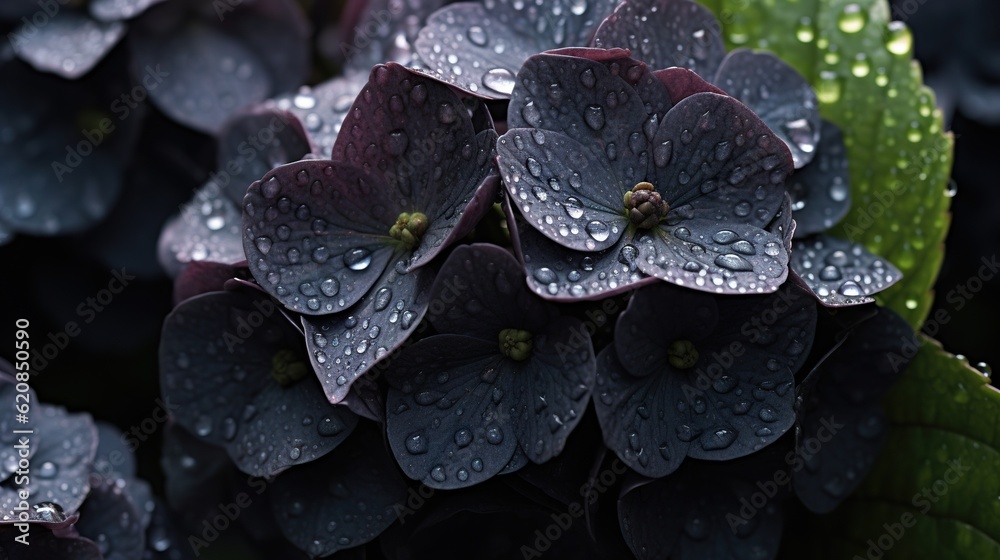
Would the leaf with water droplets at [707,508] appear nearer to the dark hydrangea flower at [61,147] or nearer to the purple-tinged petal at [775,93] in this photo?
the purple-tinged petal at [775,93]

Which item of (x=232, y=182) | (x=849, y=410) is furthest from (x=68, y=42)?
(x=849, y=410)

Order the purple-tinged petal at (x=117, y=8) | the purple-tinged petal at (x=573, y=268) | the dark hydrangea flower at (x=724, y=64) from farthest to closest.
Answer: the purple-tinged petal at (x=117, y=8) < the dark hydrangea flower at (x=724, y=64) < the purple-tinged petal at (x=573, y=268)

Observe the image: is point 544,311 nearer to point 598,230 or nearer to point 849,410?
point 598,230

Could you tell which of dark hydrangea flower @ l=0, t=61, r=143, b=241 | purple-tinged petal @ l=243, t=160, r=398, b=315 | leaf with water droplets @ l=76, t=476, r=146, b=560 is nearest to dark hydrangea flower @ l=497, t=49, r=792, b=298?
purple-tinged petal @ l=243, t=160, r=398, b=315

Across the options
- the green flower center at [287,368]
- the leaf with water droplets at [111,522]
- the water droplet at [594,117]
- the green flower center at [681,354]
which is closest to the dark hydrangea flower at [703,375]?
the green flower center at [681,354]

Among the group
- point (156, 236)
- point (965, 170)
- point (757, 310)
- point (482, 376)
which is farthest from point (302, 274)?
point (965, 170)

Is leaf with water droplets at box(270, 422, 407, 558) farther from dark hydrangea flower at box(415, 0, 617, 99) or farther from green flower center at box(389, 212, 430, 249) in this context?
dark hydrangea flower at box(415, 0, 617, 99)
